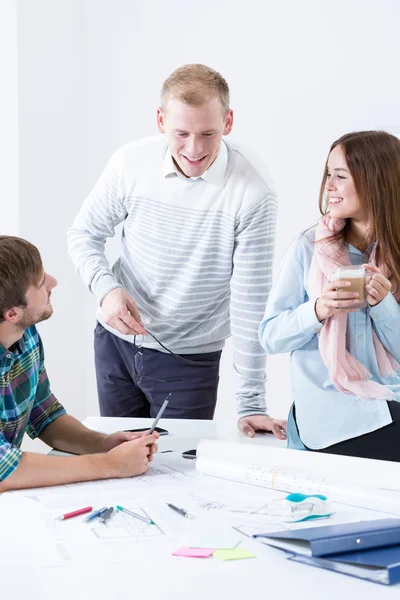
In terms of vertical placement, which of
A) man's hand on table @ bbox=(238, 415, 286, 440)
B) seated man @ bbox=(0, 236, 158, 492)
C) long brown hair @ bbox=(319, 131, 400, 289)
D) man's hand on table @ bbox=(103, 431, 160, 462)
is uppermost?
long brown hair @ bbox=(319, 131, 400, 289)

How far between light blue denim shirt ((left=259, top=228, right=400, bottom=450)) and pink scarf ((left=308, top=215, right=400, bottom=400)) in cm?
2

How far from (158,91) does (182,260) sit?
2.20 m

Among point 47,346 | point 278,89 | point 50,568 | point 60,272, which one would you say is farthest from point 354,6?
point 50,568

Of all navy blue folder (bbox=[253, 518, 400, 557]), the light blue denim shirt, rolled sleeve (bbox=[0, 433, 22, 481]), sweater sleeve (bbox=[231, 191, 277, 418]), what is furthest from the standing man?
navy blue folder (bbox=[253, 518, 400, 557])

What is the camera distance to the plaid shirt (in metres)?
1.79

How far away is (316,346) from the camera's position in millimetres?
1958

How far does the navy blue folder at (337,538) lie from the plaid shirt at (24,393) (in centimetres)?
70

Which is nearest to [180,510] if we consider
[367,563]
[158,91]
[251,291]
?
[367,563]

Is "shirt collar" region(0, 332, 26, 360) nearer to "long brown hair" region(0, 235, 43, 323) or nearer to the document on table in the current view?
"long brown hair" region(0, 235, 43, 323)

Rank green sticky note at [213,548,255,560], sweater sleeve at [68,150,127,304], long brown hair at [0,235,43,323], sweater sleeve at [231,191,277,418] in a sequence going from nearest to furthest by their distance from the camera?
green sticky note at [213,548,255,560]
long brown hair at [0,235,43,323]
sweater sleeve at [231,191,277,418]
sweater sleeve at [68,150,127,304]

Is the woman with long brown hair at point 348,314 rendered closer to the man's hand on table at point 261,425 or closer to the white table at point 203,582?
the man's hand on table at point 261,425

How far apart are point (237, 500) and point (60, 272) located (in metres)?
2.92

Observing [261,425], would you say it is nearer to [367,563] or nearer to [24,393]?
[24,393]

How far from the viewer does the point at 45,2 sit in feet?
13.2
